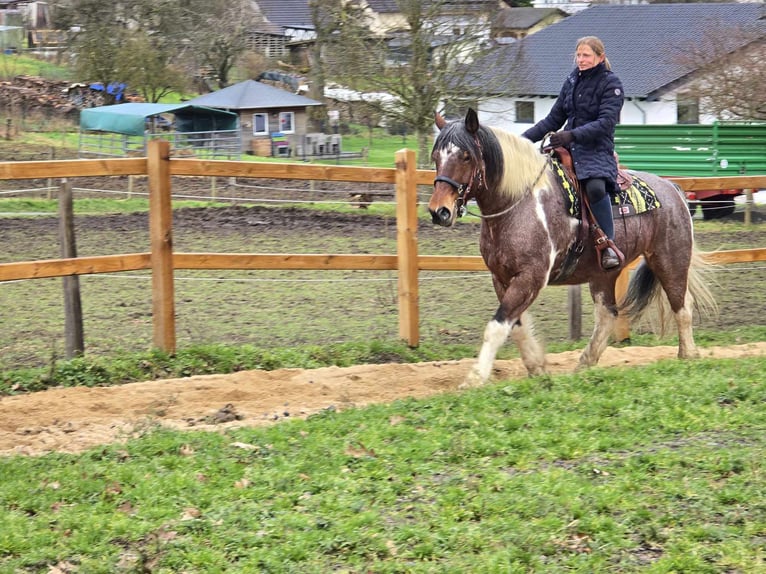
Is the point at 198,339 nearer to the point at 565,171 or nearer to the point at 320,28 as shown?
the point at 565,171

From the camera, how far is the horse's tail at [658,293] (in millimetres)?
8469

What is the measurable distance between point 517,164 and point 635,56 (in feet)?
117

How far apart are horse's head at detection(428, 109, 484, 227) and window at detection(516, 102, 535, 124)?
34.6 metres

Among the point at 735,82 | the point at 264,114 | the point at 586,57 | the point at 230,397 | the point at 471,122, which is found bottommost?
the point at 230,397

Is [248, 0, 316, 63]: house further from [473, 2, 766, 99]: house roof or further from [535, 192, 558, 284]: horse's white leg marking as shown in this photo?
[535, 192, 558, 284]: horse's white leg marking

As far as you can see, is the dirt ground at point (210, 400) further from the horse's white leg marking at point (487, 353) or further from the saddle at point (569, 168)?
the saddle at point (569, 168)

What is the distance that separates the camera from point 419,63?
26.0 meters

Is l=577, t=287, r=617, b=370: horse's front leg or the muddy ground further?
l=577, t=287, r=617, b=370: horse's front leg

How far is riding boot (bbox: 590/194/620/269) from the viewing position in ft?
24.3

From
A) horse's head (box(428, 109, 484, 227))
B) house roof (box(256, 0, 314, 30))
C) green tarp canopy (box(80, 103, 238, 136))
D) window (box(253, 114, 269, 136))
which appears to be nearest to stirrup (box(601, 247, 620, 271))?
horse's head (box(428, 109, 484, 227))

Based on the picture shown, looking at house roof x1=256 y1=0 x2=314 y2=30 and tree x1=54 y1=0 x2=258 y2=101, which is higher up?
house roof x1=256 y1=0 x2=314 y2=30

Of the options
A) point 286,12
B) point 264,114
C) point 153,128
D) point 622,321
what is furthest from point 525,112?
point 286,12

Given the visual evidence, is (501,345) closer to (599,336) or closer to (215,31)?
(599,336)

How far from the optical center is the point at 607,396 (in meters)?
6.03
